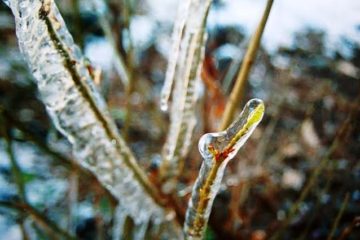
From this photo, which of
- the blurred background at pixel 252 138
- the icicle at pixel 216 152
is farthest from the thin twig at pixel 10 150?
the icicle at pixel 216 152

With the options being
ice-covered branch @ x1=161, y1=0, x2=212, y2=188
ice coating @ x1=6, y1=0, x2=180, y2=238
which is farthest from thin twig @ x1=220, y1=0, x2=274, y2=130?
ice coating @ x1=6, y1=0, x2=180, y2=238

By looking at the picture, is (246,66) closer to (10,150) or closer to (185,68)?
(185,68)

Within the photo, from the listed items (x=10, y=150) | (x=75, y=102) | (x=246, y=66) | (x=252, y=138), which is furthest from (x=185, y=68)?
(x=252, y=138)

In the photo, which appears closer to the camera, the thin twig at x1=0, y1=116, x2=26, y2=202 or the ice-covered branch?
the ice-covered branch

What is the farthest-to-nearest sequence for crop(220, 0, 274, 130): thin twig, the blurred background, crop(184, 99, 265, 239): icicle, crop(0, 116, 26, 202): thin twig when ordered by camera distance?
the blurred background < crop(0, 116, 26, 202): thin twig < crop(220, 0, 274, 130): thin twig < crop(184, 99, 265, 239): icicle

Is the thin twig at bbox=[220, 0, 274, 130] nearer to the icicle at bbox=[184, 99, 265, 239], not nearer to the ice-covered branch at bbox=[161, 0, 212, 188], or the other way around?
the ice-covered branch at bbox=[161, 0, 212, 188]
